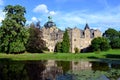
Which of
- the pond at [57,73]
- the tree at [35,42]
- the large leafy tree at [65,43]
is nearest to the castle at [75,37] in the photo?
the large leafy tree at [65,43]

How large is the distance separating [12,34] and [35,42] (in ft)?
45.0

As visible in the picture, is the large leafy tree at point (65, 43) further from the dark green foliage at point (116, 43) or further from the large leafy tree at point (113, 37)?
the large leafy tree at point (113, 37)

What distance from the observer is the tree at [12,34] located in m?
74.3

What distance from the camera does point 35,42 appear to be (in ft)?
285

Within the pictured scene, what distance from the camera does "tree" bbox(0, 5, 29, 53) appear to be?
244 feet

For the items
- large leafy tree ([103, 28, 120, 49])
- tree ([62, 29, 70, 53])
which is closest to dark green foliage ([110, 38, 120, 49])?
large leafy tree ([103, 28, 120, 49])

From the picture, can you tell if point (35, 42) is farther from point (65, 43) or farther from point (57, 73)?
point (57, 73)

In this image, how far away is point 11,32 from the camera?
74.3 m

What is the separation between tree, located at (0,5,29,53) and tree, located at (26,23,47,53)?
10642 millimetres

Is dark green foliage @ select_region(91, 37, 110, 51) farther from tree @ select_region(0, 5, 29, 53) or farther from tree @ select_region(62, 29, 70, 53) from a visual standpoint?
tree @ select_region(0, 5, 29, 53)

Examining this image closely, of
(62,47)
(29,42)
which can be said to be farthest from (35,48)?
(62,47)

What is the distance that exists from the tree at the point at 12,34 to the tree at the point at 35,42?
10.6 meters

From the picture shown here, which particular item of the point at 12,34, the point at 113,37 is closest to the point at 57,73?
the point at 12,34

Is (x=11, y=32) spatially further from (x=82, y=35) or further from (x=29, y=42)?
(x=82, y=35)
